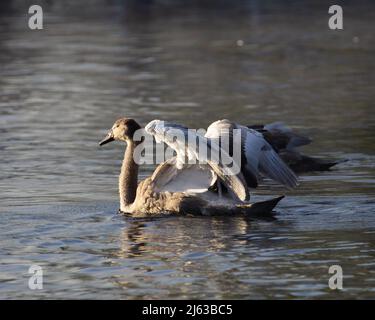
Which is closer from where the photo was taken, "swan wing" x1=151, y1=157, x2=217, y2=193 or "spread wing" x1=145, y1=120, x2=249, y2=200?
"spread wing" x1=145, y1=120, x2=249, y2=200

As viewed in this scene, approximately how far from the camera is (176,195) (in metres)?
12.6

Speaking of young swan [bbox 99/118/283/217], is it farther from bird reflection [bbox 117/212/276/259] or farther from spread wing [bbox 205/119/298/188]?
spread wing [bbox 205/119/298/188]

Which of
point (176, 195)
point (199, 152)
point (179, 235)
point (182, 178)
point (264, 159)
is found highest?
point (199, 152)

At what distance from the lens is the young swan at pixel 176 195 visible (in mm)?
12422

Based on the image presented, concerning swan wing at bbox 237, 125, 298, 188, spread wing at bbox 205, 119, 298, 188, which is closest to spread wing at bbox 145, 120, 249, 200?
spread wing at bbox 205, 119, 298, 188

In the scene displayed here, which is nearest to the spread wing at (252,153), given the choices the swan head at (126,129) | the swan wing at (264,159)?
the swan wing at (264,159)

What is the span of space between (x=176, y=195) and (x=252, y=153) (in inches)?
34.0

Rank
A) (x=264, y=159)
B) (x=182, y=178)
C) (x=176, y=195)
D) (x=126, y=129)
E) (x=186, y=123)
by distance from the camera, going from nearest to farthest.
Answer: (x=176, y=195) < (x=182, y=178) < (x=264, y=159) < (x=126, y=129) < (x=186, y=123)

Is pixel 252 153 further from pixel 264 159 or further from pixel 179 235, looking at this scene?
pixel 179 235

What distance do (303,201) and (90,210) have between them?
2.11 metres

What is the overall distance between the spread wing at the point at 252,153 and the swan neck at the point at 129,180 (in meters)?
0.95

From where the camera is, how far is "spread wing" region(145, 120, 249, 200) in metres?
11.7

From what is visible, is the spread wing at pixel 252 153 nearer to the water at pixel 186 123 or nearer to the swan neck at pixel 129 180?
the water at pixel 186 123

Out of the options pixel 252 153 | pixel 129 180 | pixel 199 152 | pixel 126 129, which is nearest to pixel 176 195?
pixel 129 180
